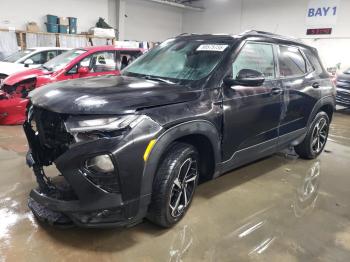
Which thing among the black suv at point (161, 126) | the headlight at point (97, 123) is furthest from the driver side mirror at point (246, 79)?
the headlight at point (97, 123)

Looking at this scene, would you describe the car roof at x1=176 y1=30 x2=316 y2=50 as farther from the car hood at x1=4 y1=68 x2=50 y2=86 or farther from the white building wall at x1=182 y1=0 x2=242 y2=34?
the white building wall at x1=182 y1=0 x2=242 y2=34

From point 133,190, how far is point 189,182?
0.72 m

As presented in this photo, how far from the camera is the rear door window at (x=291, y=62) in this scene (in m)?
3.68

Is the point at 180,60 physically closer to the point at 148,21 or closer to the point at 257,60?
the point at 257,60

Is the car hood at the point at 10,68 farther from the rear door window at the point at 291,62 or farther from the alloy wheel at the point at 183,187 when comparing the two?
the alloy wheel at the point at 183,187

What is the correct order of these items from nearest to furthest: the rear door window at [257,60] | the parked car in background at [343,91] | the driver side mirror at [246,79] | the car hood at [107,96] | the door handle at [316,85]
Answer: the car hood at [107,96] < the driver side mirror at [246,79] < the rear door window at [257,60] < the door handle at [316,85] < the parked car in background at [343,91]

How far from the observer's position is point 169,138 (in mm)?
2369

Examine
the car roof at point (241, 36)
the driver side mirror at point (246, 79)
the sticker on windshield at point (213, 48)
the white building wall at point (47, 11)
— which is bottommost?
the driver side mirror at point (246, 79)

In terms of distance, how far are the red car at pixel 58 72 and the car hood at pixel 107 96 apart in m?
3.28

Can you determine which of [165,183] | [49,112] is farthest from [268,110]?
[49,112]

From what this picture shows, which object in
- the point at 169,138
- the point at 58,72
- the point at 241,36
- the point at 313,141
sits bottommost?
the point at 313,141

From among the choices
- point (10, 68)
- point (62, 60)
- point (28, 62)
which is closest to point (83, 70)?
point (62, 60)

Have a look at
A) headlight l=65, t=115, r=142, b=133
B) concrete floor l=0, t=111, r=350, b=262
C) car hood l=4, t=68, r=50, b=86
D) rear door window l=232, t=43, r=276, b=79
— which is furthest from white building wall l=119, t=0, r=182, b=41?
headlight l=65, t=115, r=142, b=133

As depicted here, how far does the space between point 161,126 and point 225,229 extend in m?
1.08
